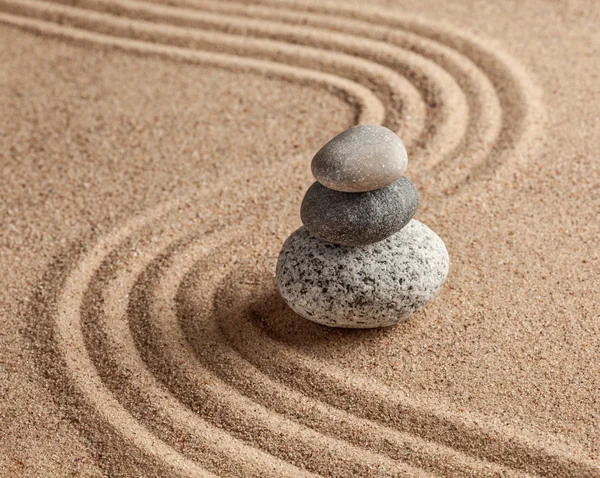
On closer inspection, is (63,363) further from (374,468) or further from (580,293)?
(580,293)

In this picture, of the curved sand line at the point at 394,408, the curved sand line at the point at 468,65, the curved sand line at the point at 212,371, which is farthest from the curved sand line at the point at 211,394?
the curved sand line at the point at 468,65

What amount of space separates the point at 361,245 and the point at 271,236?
2.40 ft

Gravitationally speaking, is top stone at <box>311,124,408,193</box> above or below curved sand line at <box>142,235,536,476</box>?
above

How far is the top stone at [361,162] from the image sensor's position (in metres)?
2.71

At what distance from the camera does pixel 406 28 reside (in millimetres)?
4762

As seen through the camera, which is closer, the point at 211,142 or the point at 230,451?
the point at 230,451

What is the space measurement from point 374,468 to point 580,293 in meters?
1.17

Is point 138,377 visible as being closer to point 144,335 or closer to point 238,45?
point 144,335

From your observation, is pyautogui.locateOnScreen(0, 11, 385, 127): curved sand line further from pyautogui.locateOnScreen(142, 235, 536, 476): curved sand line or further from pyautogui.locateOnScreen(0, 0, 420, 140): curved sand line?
pyautogui.locateOnScreen(142, 235, 536, 476): curved sand line

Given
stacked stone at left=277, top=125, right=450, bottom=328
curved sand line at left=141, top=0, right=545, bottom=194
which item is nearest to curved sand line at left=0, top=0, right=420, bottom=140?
curved sand line at left=141, top=0, right=545, bottom=194

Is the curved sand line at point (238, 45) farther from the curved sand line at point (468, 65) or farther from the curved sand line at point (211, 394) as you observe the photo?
the curved sand line at point (211, 394)

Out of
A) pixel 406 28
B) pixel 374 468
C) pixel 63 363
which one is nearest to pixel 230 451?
pixel 374 468

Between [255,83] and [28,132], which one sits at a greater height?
[255,83]

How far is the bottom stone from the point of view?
9.43 feet
